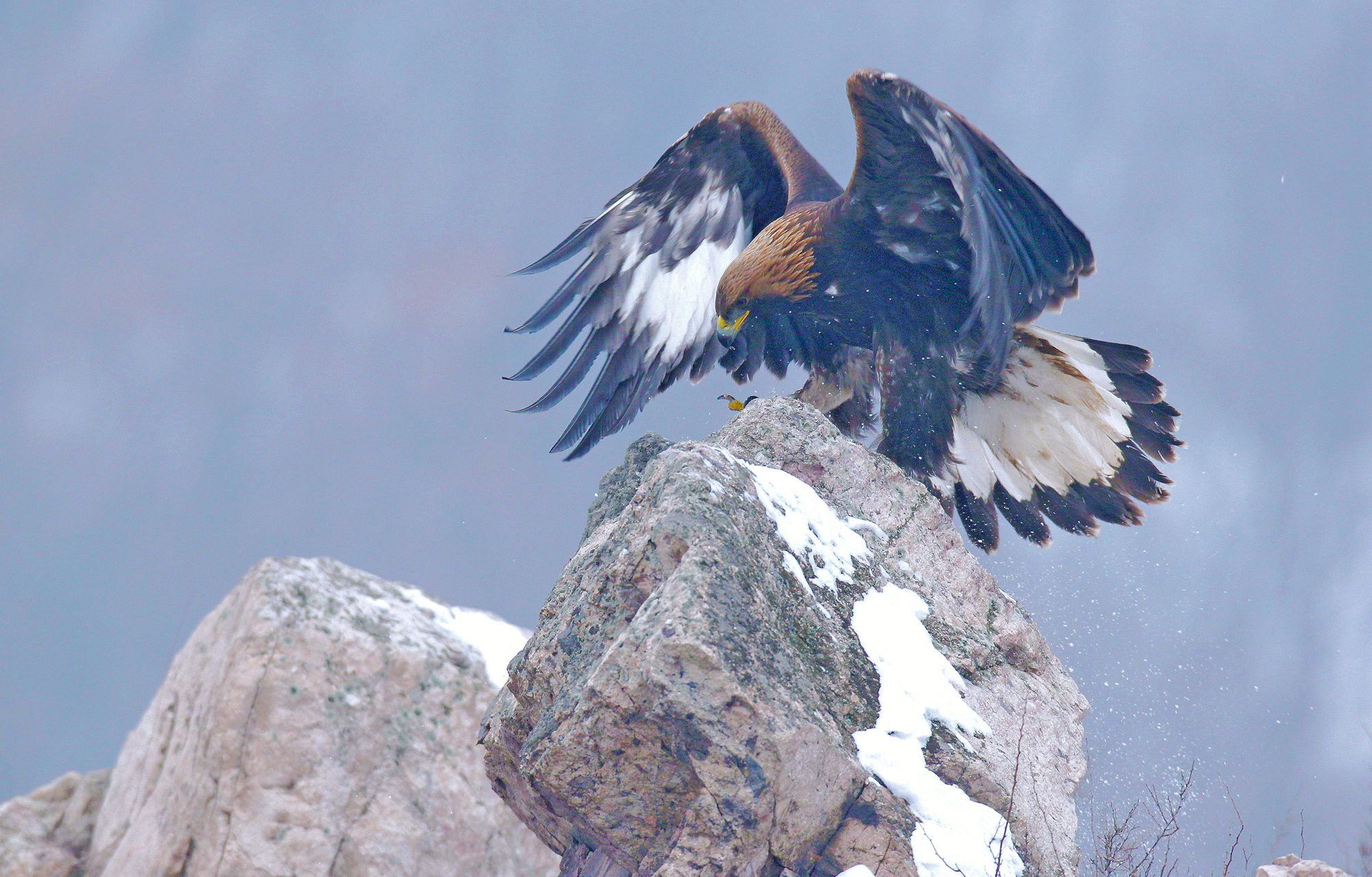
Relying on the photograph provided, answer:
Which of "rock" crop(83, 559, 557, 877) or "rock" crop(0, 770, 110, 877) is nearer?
"rock" crop(83, 559, 557, 877)

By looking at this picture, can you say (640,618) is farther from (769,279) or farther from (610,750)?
(769,279)

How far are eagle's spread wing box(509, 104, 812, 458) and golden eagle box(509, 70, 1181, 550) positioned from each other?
11mm

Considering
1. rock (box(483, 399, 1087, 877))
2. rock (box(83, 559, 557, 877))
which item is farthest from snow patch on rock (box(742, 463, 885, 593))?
rock (box(83, 559, 557, 877))

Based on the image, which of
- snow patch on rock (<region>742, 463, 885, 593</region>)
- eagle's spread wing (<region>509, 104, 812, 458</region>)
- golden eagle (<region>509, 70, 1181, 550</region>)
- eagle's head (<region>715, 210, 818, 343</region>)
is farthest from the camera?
eagle's spread wing (<region>509, 104, 812, 458</region>)

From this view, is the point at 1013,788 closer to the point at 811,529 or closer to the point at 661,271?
the point at 811,529

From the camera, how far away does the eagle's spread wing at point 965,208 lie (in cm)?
416

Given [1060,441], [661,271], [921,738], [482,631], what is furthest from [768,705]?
[482,631]

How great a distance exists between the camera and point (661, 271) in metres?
5.93

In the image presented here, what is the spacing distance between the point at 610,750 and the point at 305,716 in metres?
3.30

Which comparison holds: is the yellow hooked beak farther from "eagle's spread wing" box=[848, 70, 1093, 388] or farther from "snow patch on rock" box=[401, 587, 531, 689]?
"snow patch on rock" box=[401, 587, 531, 689]

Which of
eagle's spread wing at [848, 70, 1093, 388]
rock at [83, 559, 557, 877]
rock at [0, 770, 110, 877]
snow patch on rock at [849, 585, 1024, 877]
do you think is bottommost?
rock at [0, 770, 110, 877]

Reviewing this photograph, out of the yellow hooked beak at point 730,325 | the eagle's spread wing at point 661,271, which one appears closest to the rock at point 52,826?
the eagle's spread wing at point 661,271

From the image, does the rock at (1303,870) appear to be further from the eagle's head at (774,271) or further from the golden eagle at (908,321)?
the eagle's head at (774,271)

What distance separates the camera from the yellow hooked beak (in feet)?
16.4
